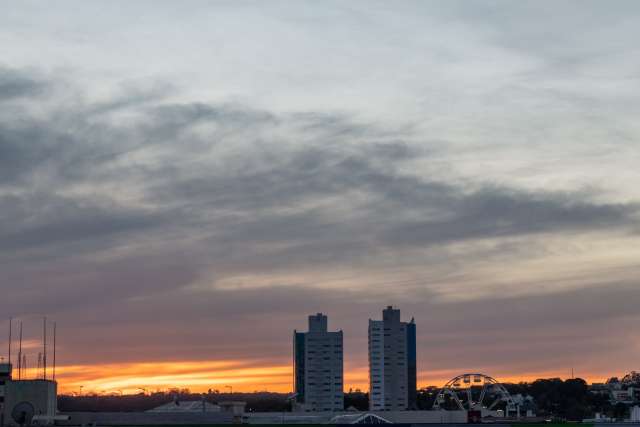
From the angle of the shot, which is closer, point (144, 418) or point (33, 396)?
point (33, 396)

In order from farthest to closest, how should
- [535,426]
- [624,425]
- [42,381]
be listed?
1. [42,381]
2. [624,425]
3. [535,426]

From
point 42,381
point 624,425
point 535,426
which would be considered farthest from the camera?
point 42,381

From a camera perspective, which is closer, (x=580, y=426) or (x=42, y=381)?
(x=580, y=426)

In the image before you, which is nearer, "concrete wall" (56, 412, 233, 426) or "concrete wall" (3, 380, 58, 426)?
"concrete wall" (3, 380, 58, 426)

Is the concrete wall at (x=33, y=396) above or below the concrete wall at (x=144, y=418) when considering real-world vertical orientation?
above

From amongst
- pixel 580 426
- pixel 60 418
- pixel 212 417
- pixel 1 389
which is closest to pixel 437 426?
pixel 580 426

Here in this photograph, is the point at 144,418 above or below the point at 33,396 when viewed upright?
below

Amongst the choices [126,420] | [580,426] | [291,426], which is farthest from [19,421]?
[580,426]

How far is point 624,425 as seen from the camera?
170 metres

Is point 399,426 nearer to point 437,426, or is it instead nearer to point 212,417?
point 437,426

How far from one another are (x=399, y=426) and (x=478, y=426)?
18.0 metres

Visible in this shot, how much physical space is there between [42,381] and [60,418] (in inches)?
349

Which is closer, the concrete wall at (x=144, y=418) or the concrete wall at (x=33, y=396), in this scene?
the concrete wall at (x=33, y=396)

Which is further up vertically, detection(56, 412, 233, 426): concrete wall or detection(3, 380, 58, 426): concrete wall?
detection(3, 380, 58, 426): concrete wall
